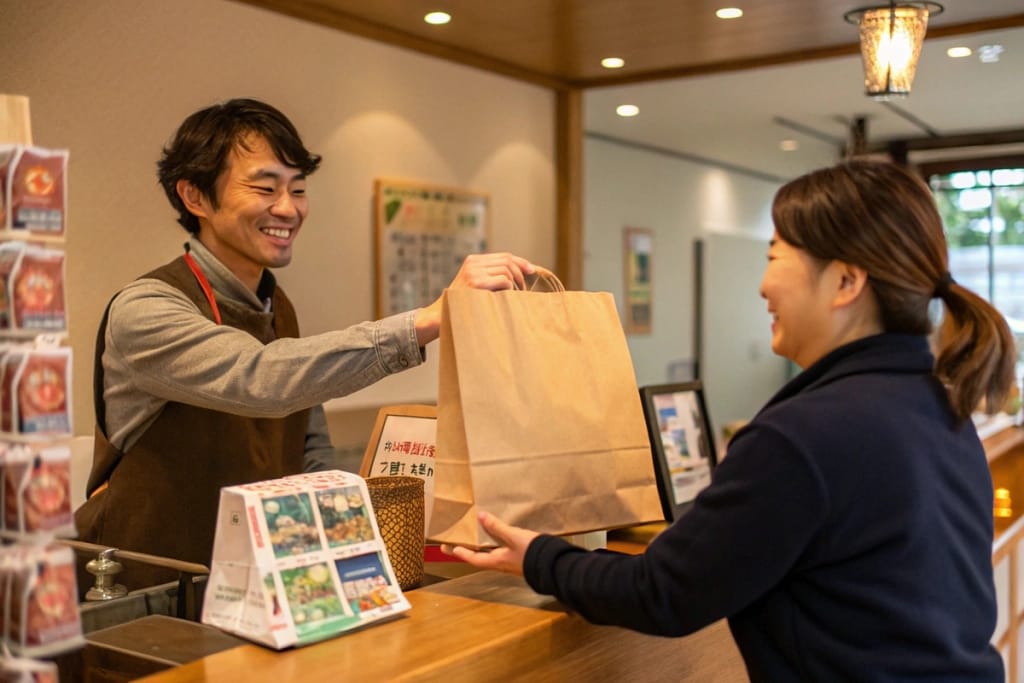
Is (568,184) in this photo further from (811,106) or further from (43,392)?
(43,392)

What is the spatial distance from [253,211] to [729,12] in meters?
2.59

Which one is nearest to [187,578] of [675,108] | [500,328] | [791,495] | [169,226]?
[500,328]

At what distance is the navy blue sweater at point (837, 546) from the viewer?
1.14 metres

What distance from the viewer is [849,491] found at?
1146mm

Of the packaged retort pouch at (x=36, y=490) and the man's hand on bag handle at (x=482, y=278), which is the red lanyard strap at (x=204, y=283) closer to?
the man's hand on bag handle at (x=482, y=278)

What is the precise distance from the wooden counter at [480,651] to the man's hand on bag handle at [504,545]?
0.28 ft

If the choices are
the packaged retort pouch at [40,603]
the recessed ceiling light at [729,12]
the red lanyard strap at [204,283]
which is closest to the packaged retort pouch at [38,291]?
the packaged retort pouch at [40,603]

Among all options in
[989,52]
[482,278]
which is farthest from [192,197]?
[989,52]

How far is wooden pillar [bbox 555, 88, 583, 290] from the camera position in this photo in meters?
5.32

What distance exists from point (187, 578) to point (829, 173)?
1070 mm

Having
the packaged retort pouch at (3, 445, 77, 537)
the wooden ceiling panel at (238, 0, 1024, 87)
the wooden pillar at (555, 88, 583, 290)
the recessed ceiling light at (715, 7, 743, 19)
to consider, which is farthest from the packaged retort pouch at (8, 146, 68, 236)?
the wooden pillar at (555, 88, 583, 290)

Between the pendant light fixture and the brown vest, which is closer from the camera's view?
the brown vest

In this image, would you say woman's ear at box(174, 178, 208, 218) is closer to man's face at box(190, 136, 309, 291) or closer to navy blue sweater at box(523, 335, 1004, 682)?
man's face at box(190, 136, 309, 291)

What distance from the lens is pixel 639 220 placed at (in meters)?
7.72
